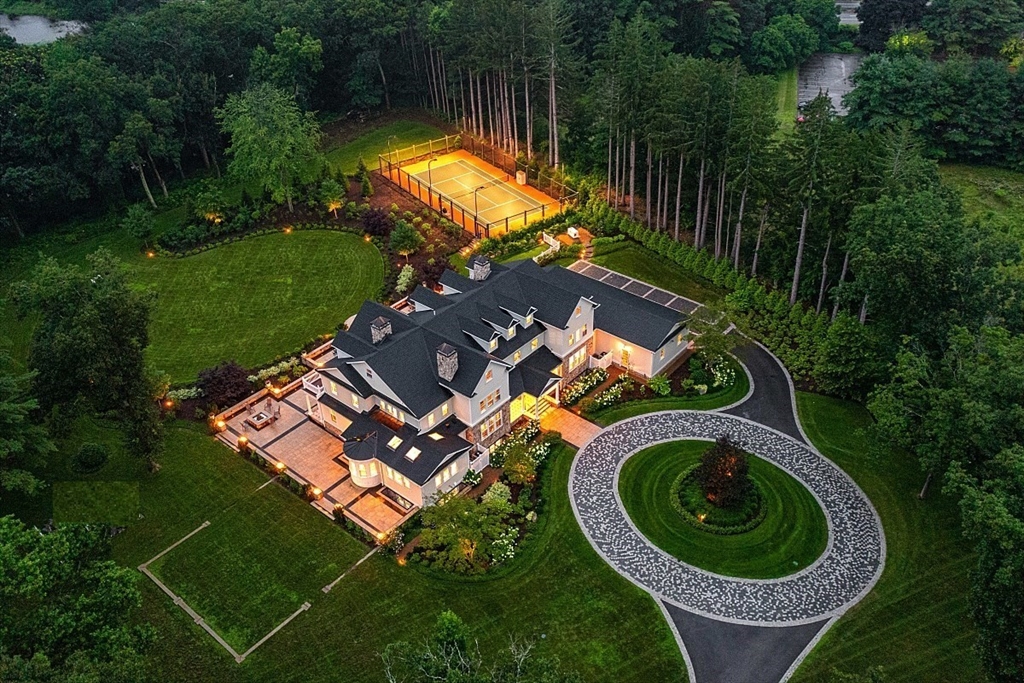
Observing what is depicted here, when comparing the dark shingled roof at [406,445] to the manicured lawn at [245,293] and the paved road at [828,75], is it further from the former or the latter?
the paved road at [828,75]

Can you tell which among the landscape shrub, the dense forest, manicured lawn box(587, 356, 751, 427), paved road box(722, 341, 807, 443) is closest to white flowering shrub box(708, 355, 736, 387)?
manicured lawn box(587, 356, 751, 427)

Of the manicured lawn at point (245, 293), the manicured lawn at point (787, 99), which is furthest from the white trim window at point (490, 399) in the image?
the manicured lawn at point (787, 99)

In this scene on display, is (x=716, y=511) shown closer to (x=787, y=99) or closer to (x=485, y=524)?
(x=485, y=524)

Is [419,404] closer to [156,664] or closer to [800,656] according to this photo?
[156,664]

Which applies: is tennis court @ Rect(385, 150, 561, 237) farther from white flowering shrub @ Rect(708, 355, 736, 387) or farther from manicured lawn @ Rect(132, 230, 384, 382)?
white flowering shrub @ Rect(708, 355, 736, 387)

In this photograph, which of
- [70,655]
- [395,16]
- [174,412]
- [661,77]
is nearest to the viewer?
[70,655]

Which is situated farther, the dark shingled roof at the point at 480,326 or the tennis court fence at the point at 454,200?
the tennis court fence at the point at 454,200

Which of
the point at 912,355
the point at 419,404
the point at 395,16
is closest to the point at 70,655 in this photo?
the point at 419,404
